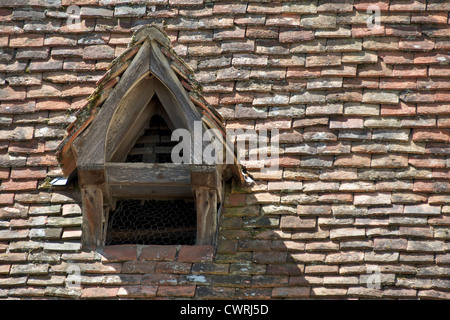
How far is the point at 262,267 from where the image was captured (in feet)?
24.9

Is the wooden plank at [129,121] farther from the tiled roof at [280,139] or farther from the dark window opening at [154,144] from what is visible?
the tiled roof at [280,139]

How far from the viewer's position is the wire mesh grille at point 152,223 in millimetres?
7949

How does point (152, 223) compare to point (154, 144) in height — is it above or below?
below

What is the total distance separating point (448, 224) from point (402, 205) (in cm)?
38

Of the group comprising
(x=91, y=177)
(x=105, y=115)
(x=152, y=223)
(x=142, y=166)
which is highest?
(x=105, y=115)

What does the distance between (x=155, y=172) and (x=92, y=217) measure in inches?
23.1

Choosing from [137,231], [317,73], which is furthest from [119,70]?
[317,73]

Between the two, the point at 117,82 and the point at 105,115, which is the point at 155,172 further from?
the point at 117,82

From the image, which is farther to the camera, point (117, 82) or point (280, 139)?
point (280, 139)

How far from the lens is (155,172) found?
7711 mm

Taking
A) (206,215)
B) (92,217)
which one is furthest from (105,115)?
(206,215)

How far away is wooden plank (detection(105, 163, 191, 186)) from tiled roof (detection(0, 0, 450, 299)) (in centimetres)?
46

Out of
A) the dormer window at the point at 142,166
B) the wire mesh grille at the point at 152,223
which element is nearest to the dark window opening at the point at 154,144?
the dormer window at the point at 142,166

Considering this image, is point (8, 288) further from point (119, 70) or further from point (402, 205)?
point (402, 205)
